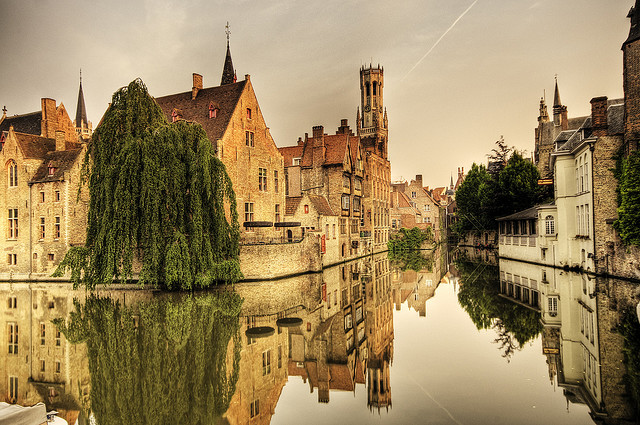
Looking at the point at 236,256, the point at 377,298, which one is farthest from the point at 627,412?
the point at 236,256

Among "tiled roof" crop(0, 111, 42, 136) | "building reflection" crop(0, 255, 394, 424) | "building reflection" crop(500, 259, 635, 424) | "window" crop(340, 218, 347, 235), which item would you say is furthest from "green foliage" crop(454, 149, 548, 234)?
"tiled roof" crop(0, 111, 42, 136)

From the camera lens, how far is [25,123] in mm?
35125

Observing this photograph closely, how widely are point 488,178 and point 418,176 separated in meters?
22.8

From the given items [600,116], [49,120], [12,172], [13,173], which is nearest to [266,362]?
[600,116]

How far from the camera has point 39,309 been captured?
16.5 m

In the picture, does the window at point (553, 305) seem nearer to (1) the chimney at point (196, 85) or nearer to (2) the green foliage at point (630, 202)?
(2) the green foliage at point (630, 202)

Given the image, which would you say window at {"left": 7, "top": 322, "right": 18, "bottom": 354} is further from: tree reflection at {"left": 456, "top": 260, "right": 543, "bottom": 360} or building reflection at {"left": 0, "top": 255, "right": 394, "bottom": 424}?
tree reflection at {"left": 456, "top": 260, "right": 543, "bottom": 360}

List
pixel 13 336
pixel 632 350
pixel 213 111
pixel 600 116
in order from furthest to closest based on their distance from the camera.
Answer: pixel 213 111 → pixel 600 116 → pixel 13 336 → pixel 632 350

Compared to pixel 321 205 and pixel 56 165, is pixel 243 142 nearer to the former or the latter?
pixel 321 205

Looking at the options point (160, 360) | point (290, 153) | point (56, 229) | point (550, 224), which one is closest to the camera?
point (160, 360)

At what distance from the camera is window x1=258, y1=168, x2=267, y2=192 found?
96.6ft

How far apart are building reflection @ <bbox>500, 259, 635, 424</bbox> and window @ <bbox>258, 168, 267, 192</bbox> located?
1674 cm

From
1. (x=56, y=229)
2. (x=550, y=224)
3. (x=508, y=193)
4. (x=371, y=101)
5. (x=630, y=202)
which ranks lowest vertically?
(x=550, y=224)

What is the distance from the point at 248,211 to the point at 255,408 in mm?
21713
